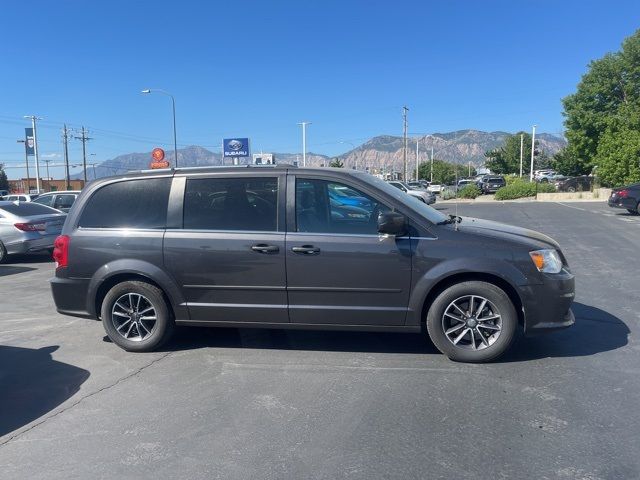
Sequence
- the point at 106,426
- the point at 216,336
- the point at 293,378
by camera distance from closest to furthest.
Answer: the point at 106,426 → the point at 293,378 → the point at 216,336

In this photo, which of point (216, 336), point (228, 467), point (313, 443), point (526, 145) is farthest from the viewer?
point (526, 145)

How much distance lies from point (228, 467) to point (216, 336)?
2.79m

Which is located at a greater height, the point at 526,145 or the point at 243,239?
the point at 526,145

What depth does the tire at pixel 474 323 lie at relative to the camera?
4.88 m

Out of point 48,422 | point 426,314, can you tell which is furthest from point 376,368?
point 48,422

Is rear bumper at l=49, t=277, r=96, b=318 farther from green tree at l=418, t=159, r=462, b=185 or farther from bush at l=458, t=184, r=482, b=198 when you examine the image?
green tree at l=418, t=159, r=462, b=185

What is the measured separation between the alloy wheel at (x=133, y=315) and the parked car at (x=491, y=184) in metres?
47.8

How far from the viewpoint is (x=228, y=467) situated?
3.39m

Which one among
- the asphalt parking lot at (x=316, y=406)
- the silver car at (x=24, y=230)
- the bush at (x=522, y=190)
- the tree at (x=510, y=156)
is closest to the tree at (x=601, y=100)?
the bush at (x=522, y=190)

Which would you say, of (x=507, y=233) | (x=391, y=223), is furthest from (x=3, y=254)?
(x=507, y=233)

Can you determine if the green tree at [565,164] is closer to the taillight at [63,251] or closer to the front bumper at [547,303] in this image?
the front bumper at [547,303]

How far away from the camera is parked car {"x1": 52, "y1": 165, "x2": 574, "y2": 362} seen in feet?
16.1

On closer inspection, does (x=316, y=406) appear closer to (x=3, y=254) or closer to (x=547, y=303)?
(x=547, y=303)

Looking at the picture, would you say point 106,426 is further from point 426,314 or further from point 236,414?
point 426,314
